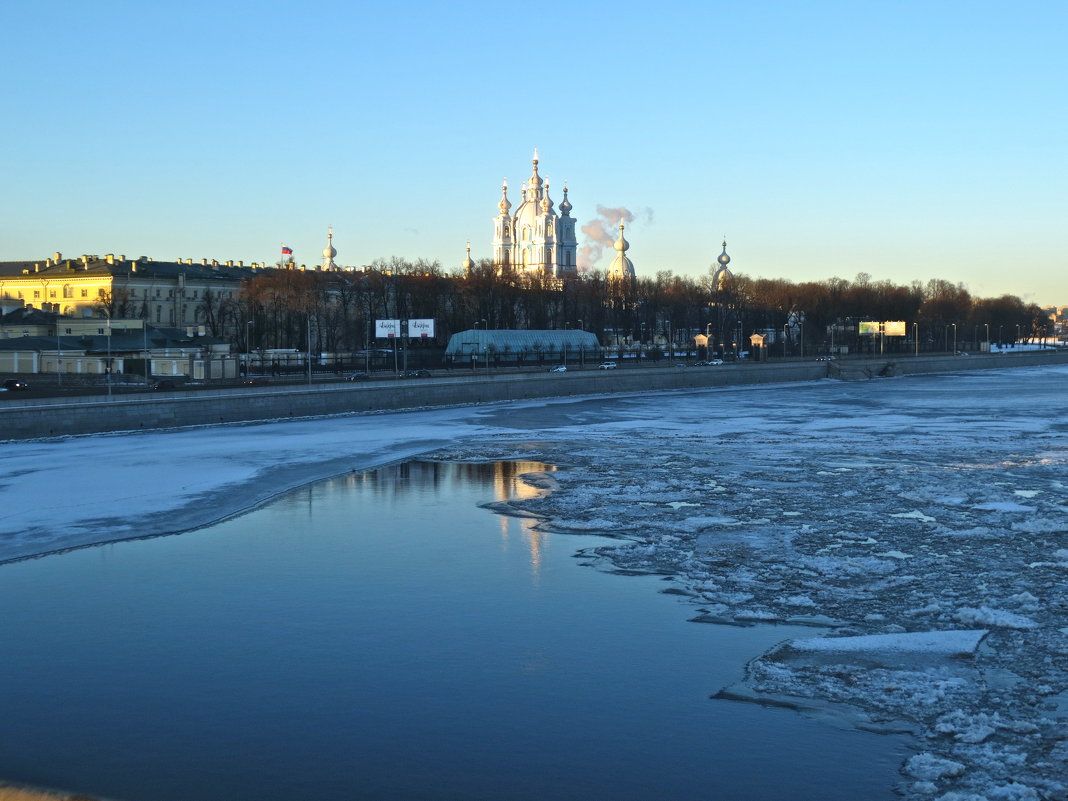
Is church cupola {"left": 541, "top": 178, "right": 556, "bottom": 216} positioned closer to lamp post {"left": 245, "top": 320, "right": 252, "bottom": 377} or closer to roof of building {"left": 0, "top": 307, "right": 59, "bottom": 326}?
lamp post {"left": 245, "top": 320, "right": 252, "bottom": 377}

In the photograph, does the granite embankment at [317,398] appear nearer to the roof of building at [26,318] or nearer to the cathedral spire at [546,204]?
the roof of building at [26,318]

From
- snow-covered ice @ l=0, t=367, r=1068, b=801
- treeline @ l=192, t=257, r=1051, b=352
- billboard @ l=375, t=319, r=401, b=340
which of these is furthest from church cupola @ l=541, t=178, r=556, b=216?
snow-covered ice @ l=0, t=367, r=1068, b=801

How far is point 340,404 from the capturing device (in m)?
46.8

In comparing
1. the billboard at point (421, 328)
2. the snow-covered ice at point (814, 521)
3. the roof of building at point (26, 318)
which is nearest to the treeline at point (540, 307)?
the billboard at point (421, 328)

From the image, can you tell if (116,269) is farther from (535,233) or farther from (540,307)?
(535,233)

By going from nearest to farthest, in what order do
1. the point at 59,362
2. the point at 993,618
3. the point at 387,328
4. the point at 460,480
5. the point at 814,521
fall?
the point at 993,618 → the point at 814,521 → the point at 460,480 → the point at 59,362 → the point at 387,328

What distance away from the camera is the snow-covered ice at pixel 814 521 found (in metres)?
9.59

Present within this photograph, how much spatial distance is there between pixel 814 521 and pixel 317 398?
30.4 m

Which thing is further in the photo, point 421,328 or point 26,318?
point 26,318

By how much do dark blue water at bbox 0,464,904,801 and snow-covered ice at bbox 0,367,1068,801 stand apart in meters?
0.64

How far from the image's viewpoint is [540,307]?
101m

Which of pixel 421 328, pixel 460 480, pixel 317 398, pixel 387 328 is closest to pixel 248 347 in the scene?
pixel 421 328

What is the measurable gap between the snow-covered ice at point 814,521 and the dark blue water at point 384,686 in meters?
0.64

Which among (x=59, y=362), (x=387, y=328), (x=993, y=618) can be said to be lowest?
(x=993, y=618)
